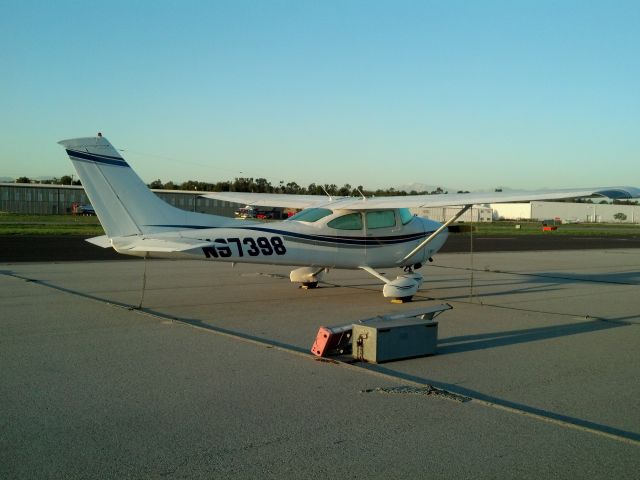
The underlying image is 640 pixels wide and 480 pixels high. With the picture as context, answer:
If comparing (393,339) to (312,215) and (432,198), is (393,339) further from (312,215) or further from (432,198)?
(432,198)

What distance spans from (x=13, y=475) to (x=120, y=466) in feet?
2.30

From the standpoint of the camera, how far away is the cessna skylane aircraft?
1098 cm

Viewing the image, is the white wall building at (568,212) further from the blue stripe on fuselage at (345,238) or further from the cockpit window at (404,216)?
the blue stripe on fuselage at (345,238)

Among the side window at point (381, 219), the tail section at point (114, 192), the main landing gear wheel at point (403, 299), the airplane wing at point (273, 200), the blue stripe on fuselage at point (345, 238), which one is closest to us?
the tail section at point (114, 192)

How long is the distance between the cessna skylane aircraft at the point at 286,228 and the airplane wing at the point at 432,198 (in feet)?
0.08

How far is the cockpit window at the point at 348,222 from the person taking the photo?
13738mm

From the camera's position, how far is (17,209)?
3255 inches

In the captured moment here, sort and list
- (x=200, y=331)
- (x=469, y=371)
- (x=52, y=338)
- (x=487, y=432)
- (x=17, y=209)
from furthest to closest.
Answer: (x=17, y=209) < (x=200, y=331) < (x=52, y=338) < (x=469, y=371) < (x=487, y=432)

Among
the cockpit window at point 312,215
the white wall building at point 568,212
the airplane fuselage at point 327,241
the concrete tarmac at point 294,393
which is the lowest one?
the white wall building at point 568,212

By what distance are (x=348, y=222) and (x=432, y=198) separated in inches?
78.6

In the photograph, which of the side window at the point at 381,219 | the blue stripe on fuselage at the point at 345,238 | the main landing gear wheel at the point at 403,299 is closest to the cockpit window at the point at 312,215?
the blue stripe on fuselage at the point at 345,238

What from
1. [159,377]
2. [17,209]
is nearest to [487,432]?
[159,377]

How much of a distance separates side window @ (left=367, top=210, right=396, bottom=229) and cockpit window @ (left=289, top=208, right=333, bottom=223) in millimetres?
1004

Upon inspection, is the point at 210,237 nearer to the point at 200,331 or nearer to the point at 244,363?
the point at 200,331
